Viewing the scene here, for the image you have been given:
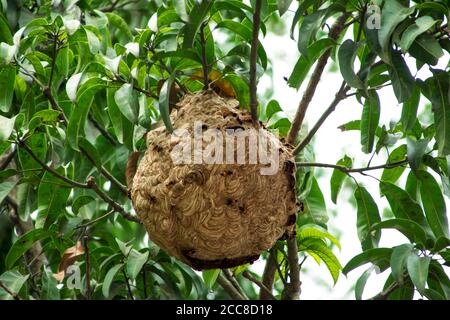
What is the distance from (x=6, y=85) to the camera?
120 inches

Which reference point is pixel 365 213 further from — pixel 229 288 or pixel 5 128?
pixel 5 128

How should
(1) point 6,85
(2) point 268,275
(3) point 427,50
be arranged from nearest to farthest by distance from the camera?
(3) point 427,50, (1) point 6,85, (2) point 268,275

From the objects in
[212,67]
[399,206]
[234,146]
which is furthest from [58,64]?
[399,206]

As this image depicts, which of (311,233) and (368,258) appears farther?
(311,233)

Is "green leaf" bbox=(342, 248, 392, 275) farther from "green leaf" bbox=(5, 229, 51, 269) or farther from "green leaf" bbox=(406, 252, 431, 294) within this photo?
"green leaf" bbox=(5, 229, 51, 269)

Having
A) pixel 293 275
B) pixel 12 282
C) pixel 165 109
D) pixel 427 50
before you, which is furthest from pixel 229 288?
pixel 427 50

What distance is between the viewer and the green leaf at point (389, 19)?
2.35m

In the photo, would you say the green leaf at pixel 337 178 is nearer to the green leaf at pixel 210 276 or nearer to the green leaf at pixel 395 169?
the green leaf at pixel 395 169

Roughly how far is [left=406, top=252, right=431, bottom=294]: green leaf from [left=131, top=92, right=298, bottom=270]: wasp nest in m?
0.40

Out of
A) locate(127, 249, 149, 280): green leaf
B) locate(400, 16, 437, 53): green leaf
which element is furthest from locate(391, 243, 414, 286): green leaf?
locate(127, 249, 149, 280): green leaf

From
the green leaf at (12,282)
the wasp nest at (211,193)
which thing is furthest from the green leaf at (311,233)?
the green leaf at (12,282)

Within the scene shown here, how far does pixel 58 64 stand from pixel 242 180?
1064 millimetres

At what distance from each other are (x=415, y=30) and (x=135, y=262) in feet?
4.78

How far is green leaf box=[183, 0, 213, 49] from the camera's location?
251cm
